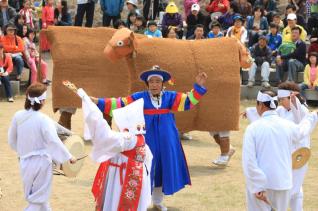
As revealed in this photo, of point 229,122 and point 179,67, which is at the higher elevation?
point 179,67

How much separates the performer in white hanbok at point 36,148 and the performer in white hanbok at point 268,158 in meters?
1.73

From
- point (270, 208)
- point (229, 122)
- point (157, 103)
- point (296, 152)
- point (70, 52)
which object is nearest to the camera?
point (270, 208)

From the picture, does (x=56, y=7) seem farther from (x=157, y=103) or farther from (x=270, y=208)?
(x=270, y=208)

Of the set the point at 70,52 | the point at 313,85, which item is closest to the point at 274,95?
the point at 70,52

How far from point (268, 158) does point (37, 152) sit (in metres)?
2.13

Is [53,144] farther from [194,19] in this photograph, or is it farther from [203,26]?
[194,19]

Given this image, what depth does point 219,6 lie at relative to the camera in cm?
1989

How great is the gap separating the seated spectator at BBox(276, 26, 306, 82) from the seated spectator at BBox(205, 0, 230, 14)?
11.5ft

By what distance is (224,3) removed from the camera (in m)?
19.9

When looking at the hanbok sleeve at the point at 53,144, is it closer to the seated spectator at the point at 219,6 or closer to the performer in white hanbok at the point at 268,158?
the performer in white hanbok at the point at 268,158

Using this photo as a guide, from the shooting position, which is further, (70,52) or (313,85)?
(313,85)

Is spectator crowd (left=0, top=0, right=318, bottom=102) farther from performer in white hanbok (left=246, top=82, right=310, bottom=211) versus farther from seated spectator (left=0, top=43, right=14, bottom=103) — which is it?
performer in white hanbok (left=246, top=82, right=310, bottom=211)

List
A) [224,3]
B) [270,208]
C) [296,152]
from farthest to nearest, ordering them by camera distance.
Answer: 1. [224,3]
2. [296,152]
3. [270,208]

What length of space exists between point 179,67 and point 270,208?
3997 mm
